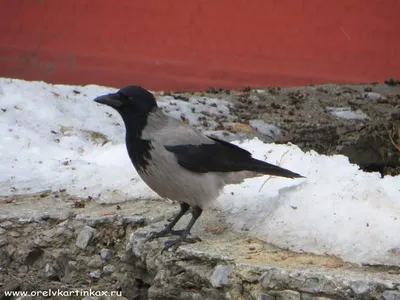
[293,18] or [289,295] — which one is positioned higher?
[293,18]

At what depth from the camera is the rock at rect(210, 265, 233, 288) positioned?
13.7ft

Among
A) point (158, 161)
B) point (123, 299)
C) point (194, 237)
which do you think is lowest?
point (123, 299)

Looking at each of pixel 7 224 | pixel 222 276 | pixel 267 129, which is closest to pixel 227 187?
pixel 222 276

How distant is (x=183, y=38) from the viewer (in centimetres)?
846

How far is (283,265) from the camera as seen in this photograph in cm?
410

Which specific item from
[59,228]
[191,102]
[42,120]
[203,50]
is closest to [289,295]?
→ [59,228]

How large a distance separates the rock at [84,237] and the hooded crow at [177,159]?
0.50 metres

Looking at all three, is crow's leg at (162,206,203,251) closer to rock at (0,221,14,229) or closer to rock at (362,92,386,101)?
rock at (0,221,14,229)

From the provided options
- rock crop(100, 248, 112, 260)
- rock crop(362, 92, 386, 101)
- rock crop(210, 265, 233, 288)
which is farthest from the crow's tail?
rock crop(362, 92, 386, 101)

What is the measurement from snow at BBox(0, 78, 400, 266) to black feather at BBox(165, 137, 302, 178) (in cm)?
19

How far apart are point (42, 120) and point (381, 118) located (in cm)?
309

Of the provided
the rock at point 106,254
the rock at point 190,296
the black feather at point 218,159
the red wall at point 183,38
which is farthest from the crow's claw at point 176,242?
the red wall at point 183,38

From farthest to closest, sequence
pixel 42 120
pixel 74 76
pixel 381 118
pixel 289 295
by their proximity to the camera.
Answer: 1. pixel 74 76
2. pixel 381 118
3. pixel 42 120
4. pixel 289 295

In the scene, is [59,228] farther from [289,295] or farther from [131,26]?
[131,26]
